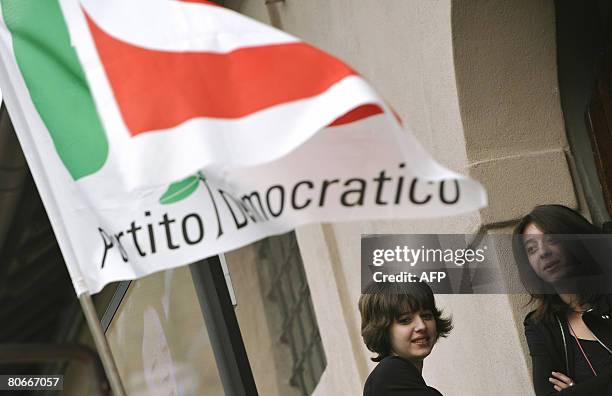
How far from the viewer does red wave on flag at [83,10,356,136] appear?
10.6 feet

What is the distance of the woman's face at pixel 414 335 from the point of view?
3.81 meters

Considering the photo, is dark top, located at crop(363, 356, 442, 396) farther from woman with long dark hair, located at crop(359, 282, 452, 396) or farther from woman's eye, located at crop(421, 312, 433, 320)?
woman's eye, located at crop(421, 312, 433, 320)

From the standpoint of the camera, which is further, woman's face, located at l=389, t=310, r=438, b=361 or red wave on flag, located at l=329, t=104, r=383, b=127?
woman's face, located at l=389, t=310, r=438, b=361

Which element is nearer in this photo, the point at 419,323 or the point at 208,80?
the point at 208,80

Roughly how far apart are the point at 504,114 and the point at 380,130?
204cm

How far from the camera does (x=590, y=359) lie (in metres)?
3.72

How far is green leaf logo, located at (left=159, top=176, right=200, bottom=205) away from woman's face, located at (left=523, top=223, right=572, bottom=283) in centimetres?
111

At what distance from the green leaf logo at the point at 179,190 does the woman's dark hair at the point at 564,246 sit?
1101mm

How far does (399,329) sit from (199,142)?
3.30 ft

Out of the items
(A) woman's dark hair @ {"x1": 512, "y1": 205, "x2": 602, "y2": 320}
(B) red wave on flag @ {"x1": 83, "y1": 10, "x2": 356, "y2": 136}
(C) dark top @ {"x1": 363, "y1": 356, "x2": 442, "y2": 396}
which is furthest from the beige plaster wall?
(B) red wave on flag @ {"x1": 83, "y1": 10, "x2": 356, "y2": 136}

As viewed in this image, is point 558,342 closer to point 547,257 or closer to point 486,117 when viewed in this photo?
point 547,257

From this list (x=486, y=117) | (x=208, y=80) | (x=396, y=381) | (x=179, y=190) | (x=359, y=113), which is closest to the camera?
(x=359, y=113)

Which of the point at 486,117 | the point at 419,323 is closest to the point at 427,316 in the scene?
the point at 419,323

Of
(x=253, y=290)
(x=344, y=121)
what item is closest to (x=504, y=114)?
(x=344, y=121)
